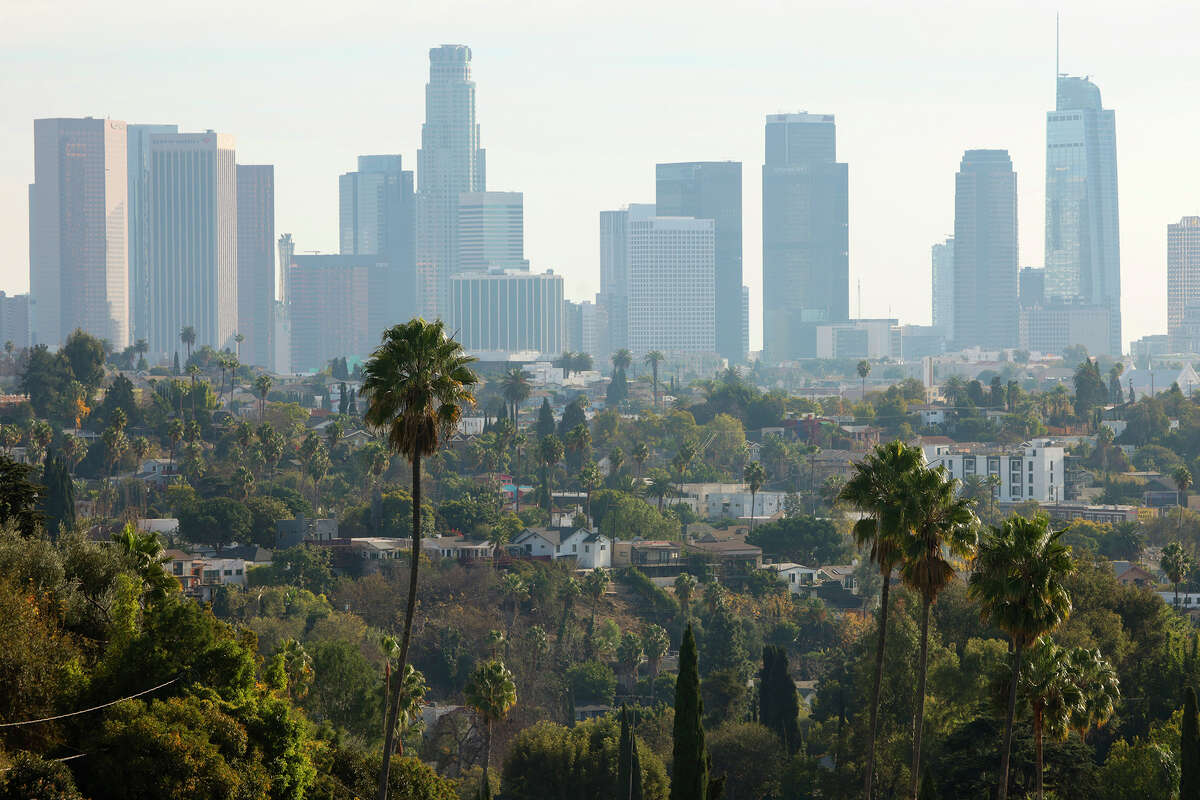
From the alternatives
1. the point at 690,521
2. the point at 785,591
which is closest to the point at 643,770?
the point at 785,591

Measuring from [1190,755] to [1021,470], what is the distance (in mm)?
125256

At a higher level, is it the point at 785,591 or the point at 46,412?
the point at 46,412

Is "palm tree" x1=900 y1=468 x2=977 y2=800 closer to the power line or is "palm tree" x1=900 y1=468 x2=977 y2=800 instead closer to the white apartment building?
the power line

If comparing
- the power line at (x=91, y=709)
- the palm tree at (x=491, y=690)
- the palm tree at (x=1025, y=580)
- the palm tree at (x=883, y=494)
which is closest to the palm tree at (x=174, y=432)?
the palm tree at (x=491, y=690)

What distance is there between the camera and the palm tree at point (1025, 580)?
37969 mm

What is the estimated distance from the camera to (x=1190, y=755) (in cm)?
4347

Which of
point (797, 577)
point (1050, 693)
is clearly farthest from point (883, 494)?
point (797, 577)

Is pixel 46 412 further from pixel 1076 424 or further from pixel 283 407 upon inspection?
pixel 1076 424

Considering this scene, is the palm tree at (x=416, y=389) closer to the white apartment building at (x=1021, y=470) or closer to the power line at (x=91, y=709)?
the power line at (x=91, y=709)

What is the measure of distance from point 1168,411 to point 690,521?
241ft

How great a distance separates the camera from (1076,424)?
200m

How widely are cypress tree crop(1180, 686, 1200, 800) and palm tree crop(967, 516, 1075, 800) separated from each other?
7.20 metres

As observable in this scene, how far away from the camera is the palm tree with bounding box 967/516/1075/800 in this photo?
3797 centimetres

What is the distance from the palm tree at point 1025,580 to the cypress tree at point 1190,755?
720 cm
